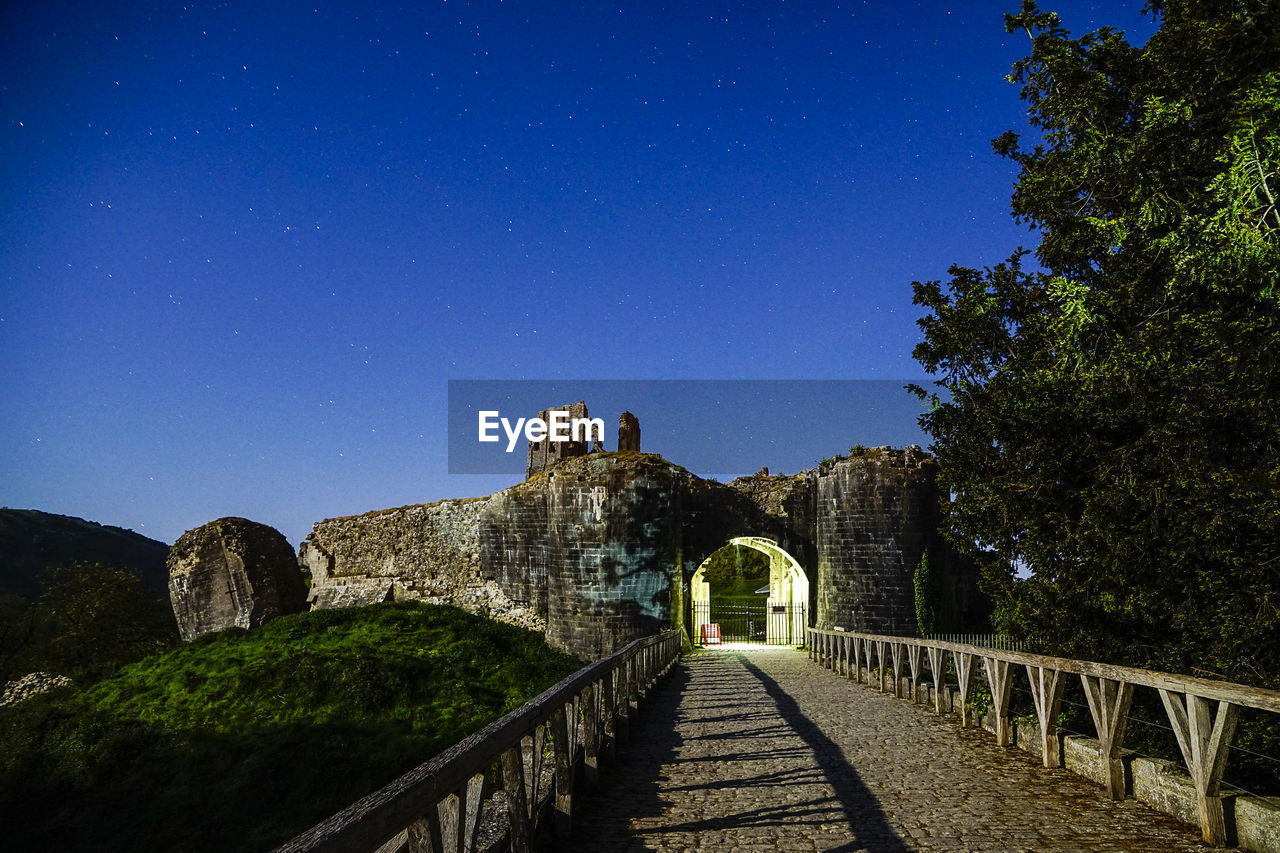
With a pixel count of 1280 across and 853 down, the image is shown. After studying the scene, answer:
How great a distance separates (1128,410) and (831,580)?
47.1ft

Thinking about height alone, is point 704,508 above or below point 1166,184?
below

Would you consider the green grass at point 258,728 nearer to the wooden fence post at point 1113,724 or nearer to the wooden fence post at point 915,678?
the wooden fence post at point 915,678

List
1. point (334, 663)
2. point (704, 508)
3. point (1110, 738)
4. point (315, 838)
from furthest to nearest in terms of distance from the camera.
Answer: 1. point (704, 508)
2. point (334, 663)
3. point (1110, 738)
4. point (315, 838)

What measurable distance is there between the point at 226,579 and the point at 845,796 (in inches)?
1110

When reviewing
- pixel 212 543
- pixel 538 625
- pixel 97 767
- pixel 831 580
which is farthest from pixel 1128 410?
pixel 212 543

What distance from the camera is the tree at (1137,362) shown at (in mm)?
7266

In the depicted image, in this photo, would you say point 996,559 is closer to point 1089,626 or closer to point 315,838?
point 1089,626

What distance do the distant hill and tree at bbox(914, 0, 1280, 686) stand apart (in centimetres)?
6611

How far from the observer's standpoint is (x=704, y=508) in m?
22.9

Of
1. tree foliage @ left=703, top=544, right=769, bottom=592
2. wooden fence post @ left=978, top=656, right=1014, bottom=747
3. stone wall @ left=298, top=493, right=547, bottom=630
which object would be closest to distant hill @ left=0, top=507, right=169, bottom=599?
stone wall @ left=298, top=493, right=547, bottom=630

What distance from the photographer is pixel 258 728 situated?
64.0 ft

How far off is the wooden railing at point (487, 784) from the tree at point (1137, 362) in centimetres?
565

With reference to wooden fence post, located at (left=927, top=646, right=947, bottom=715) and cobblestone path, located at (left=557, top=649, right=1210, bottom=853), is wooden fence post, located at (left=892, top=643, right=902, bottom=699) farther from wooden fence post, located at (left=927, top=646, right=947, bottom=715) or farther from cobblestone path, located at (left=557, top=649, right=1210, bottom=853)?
cobblestone path, located at (left=557, top=649, right=1210, bottom=853)

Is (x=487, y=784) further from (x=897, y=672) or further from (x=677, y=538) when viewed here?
(x=677, y=538)
